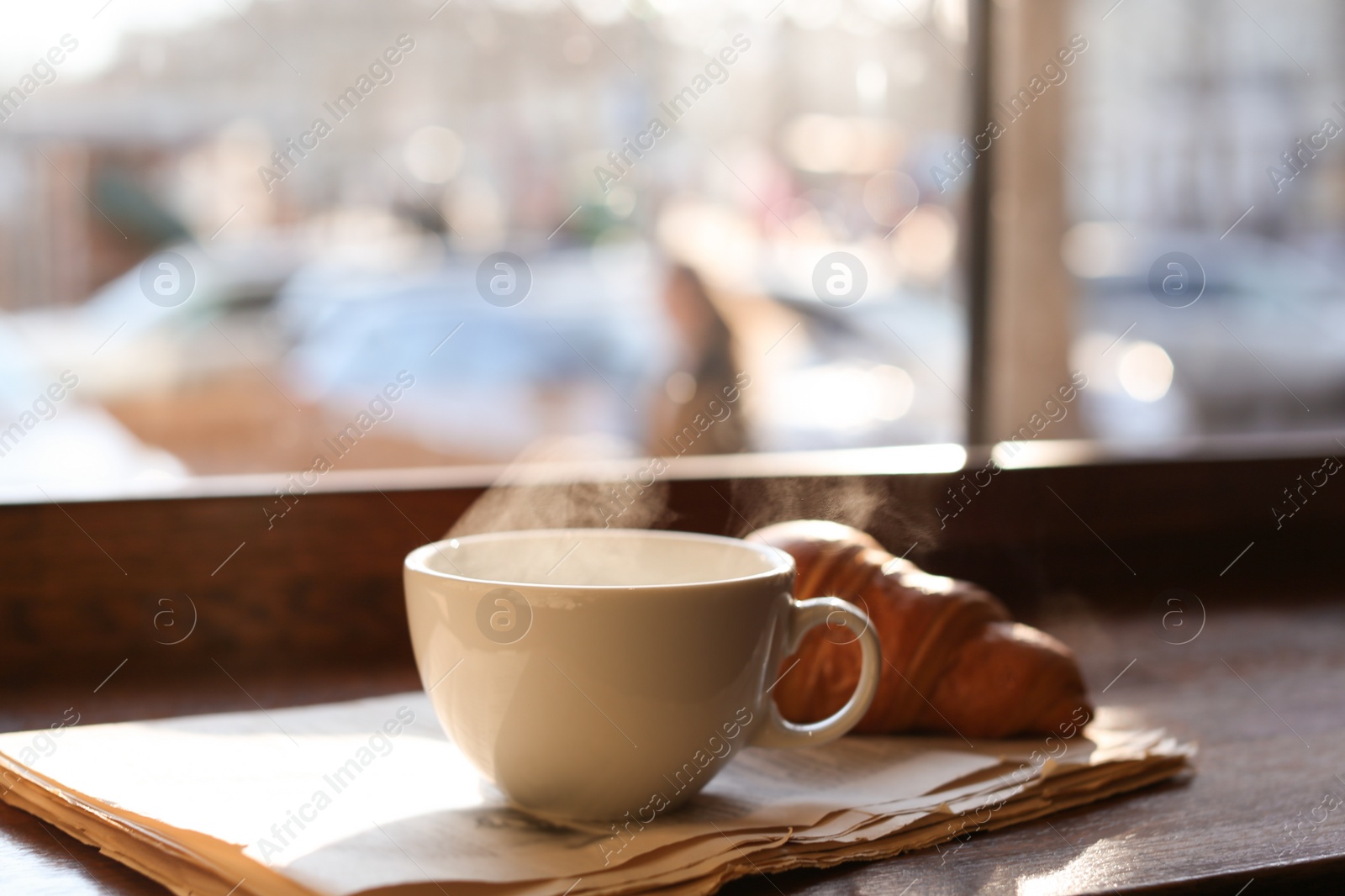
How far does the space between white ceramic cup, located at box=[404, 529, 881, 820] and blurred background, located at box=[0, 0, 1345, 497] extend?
1737 millimetres

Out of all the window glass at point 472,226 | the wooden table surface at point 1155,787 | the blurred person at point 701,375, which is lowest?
the wooden table surface at point 1155,787

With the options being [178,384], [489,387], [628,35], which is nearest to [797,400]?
[489,387]

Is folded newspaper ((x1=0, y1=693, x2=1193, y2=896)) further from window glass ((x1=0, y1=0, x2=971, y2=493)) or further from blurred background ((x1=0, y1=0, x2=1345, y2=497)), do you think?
window glass ((x1=0, y1=0, x2=971, y2=493))

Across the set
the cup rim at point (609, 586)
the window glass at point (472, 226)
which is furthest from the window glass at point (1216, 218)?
the cup rim at point (609, 586)

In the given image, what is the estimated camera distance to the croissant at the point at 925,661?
58cm

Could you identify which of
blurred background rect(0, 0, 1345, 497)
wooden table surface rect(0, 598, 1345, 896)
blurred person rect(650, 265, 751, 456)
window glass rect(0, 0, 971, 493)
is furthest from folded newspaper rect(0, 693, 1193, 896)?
window glass rect(0, 0, 971, 493)

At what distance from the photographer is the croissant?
584mm

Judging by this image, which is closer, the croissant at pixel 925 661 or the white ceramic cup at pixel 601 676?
the white ceramic cup at pixel 601 676

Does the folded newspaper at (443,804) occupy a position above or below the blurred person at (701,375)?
below

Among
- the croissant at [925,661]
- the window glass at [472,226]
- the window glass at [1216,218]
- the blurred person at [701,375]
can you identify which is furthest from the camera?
the window glass at [1216,218]

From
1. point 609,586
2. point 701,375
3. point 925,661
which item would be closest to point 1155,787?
point 925,661

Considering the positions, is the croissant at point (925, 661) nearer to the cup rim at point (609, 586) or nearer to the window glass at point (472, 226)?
the cup rim at point (609, 586)

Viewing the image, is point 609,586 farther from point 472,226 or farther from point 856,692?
point 472,226

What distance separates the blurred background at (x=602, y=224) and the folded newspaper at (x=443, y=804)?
167 centimetres
